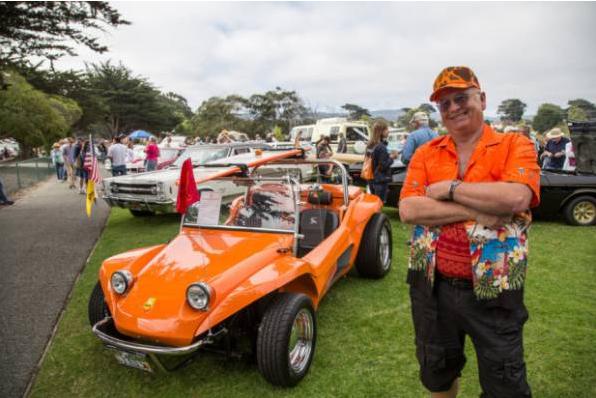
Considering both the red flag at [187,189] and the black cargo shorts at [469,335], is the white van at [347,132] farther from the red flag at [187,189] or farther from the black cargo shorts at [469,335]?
the black cargo shorts at [469,335]

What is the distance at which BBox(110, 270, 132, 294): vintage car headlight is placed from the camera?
3024 mm

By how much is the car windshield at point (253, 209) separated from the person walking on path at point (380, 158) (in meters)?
3.48

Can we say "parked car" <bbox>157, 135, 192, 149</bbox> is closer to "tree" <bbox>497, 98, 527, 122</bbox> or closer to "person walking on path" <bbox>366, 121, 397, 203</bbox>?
"person walking on path" <bbox>366, 121, 397, 203</bbox>

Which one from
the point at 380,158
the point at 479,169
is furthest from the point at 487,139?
the point at 380,158

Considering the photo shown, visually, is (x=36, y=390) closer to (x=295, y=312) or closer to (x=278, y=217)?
(x=295, y=312)

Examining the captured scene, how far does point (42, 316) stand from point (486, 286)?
4.40m

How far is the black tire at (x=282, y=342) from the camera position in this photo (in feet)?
8.84

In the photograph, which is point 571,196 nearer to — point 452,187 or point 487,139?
point 487,139

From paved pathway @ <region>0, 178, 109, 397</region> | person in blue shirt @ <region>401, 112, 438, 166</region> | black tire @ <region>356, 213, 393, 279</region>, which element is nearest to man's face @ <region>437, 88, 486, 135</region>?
black tire @ <region>356, 213, 393, 279</region>

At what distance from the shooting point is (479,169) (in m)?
1.82

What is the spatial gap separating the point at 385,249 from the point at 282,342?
101 inches

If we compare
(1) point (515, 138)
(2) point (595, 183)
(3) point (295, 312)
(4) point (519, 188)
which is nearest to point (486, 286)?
(4) point (519, 188)

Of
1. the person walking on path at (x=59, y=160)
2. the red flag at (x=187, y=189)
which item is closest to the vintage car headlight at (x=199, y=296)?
the red flag at (x=187, y=189)

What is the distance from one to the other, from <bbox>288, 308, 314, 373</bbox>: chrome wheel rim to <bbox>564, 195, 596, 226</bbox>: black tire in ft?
20.2
